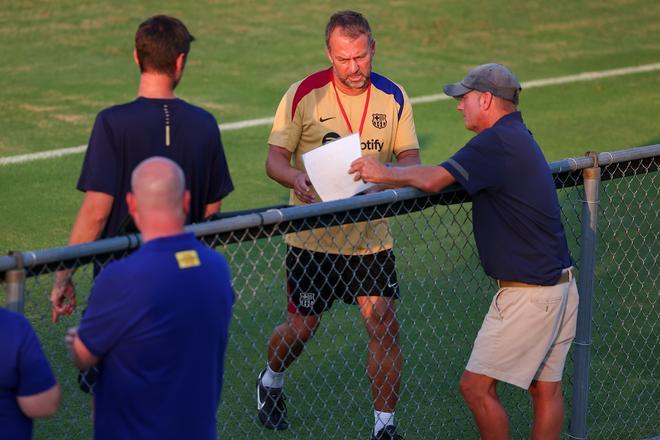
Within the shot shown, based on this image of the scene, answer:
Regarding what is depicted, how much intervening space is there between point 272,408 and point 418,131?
740cm

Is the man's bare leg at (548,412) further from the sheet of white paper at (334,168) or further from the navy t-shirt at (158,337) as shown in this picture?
the navy t-shirt at (158,337)

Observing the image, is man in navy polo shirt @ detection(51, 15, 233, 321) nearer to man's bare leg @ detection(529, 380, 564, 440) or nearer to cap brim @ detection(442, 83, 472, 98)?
cap brim @ detection(442, 83, 472, 98)

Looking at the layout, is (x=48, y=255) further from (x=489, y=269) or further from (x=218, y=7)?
(x=218, y=7)

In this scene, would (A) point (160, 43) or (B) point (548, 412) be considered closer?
(A) point (160, 43)

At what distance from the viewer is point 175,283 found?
377 cm

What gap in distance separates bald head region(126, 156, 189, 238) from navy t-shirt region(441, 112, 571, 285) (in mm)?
1672

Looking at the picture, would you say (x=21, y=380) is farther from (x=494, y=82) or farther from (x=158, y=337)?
(x=494, y=82)

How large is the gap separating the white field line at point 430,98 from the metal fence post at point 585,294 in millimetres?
7487

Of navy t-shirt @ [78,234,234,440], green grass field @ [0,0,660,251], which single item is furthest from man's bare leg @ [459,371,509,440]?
green grass field @ [0,0,660,251]

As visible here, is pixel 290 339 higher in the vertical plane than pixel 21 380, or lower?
lower

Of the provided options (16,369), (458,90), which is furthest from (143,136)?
(458,90)

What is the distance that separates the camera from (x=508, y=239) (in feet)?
17.2

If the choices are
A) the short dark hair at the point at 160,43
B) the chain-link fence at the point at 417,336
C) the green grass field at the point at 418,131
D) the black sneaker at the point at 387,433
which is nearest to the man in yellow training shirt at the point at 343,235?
the black sneaker at the point at 387,433

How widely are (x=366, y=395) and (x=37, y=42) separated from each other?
1160 cm
